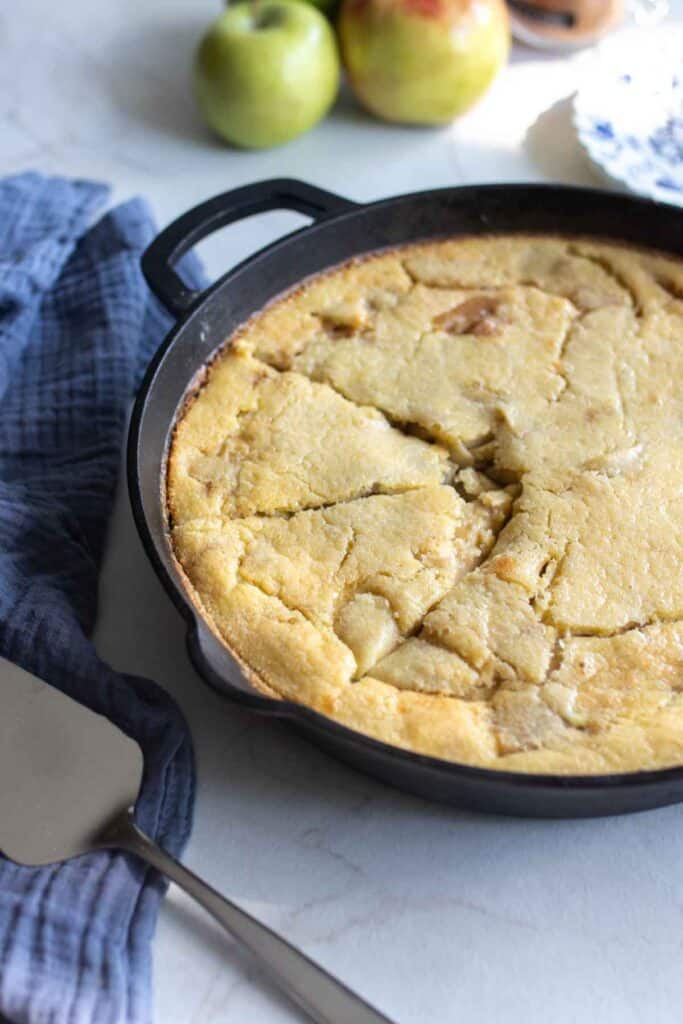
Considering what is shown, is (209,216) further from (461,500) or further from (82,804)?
(82,804)

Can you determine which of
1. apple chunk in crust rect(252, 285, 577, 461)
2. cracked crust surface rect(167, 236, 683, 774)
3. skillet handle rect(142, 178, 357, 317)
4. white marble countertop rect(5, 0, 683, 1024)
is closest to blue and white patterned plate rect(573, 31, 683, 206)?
cracked crust surface rect(167, 236, 683, 774)

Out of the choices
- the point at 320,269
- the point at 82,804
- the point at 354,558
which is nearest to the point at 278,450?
the point at 354,558

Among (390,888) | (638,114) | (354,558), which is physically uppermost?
(638,114)

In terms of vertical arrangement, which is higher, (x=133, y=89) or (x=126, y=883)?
(x=133, y=89)

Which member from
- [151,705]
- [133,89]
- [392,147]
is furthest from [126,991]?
[133,89]

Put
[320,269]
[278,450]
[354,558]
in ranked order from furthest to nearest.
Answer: [320,269], [278,450], [354,558]

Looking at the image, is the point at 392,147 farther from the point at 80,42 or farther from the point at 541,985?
the point at 541,985

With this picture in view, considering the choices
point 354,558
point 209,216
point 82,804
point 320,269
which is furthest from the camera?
point 320,269
